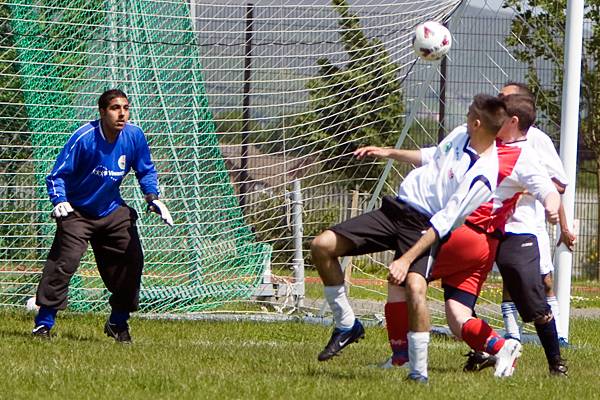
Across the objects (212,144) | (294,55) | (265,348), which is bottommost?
(265,348)

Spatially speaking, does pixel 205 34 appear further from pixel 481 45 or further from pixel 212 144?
pixel 481 45

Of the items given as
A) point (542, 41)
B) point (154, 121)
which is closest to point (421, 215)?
point (154, 121)

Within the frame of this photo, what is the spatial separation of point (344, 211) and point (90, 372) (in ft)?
22.9

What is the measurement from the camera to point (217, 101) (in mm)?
11617

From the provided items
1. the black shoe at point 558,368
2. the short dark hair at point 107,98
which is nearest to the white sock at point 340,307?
the black shoe at point 558,368

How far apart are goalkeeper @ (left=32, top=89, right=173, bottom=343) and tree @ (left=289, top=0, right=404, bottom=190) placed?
272cm

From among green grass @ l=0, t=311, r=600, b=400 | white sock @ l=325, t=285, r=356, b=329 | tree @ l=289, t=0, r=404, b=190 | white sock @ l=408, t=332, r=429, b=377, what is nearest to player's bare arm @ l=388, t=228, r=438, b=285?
white sock @ l=408, t=332, r=429, b=377

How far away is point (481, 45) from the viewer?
36.9 feet

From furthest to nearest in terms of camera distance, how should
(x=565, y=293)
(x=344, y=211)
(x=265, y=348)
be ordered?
(x=344, y=211) → (x=565, y=293) → (x=265, y=348)

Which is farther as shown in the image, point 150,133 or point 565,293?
point 150,133

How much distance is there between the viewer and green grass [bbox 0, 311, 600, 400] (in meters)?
6.37

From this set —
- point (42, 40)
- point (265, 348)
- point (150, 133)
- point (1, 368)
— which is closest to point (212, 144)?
point (150, 133)

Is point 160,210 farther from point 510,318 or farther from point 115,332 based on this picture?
point 510,318

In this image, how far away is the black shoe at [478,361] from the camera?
7.50 metres
